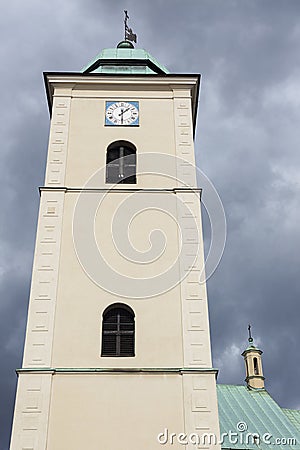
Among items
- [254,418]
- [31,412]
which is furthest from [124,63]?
[254,418]

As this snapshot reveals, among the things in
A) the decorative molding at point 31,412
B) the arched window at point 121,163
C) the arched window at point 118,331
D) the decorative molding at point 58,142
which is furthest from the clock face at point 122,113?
the decorative molding at point 31,412

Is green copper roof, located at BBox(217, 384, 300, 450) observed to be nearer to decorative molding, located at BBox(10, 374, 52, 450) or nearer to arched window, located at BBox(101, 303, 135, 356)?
arched window, located at BBox(101, 303, 135, 356)

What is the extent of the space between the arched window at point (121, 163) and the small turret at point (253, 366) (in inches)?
513

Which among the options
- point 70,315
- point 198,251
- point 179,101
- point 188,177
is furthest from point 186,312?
point 179,101

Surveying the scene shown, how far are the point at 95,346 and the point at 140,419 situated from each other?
5.79 feet

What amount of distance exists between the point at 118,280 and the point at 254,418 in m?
11.2

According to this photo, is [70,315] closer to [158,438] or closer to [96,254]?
[96,254]

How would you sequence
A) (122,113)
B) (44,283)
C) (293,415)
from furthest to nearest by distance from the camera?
(293,415), (122,113), (44,283)

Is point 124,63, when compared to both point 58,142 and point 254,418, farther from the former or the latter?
point 254,418

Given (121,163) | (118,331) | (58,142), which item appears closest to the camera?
(118,331)

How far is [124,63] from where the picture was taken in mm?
19109

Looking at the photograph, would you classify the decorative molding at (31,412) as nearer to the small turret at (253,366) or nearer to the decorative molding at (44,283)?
the decorative molding at (44,283)

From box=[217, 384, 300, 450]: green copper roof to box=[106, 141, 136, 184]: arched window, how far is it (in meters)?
9.47

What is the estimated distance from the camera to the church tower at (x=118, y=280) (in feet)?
38.4
